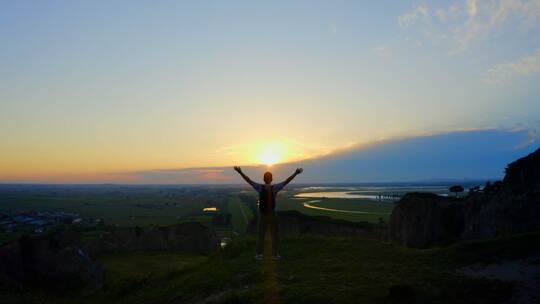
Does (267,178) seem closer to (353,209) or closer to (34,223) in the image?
(353,209)

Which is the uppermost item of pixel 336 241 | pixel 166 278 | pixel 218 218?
pixel 336 241

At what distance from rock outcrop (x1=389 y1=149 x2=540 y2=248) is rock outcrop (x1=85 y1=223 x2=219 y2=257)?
2430cm

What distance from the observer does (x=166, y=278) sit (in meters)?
16.1

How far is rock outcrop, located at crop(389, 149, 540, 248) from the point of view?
2756 centimetres

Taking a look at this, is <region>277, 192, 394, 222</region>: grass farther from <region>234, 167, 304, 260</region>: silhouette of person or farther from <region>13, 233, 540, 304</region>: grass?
<region>234, 167, 304, 260</region>: silhouette of person

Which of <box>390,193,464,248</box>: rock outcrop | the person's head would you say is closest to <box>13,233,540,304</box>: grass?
the person's head

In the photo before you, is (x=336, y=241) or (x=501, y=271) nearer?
(x=501, y=271)

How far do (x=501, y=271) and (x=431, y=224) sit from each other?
112 feet

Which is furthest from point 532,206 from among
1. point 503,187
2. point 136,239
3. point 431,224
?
point 136,239

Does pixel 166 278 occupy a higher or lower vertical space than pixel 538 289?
lower

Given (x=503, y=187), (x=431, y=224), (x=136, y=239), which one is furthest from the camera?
(x=136, y=239)

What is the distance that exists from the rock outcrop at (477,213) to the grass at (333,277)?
1573 cm

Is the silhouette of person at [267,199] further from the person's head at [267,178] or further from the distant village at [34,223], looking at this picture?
the distant village at [34,223]

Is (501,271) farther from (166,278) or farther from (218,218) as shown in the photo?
(218,218)
